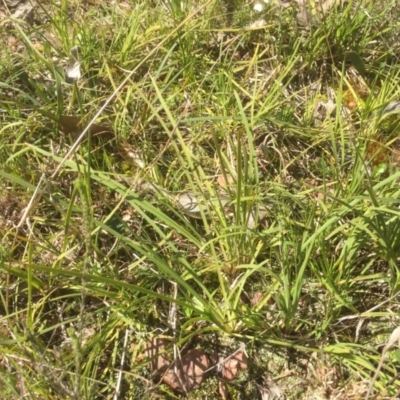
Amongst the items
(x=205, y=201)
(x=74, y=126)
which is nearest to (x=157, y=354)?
(x=205, y=201)

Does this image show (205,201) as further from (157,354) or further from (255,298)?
(157,354)

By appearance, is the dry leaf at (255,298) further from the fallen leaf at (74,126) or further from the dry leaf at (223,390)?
the fallen leaf at (74,126)

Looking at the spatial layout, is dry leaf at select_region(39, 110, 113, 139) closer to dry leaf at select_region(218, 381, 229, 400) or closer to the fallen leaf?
the fallen leaf

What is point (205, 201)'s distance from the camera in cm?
134

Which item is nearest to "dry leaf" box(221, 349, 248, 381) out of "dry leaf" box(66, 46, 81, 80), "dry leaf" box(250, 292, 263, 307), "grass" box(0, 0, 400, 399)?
"grass" box(0, 0, 400, 399)

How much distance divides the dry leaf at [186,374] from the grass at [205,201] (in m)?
0.02

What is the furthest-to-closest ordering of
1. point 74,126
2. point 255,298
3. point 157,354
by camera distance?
point 74,126, point 255,298, point 157,354

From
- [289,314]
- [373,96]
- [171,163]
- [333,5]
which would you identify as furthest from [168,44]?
[289,314]

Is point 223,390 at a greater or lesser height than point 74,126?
lesser

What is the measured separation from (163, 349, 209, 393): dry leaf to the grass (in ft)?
0.08

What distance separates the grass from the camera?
1.26 metres

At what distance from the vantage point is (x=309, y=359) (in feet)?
4.29

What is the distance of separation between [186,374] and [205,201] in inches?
17.7

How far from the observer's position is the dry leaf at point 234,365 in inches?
50.9
